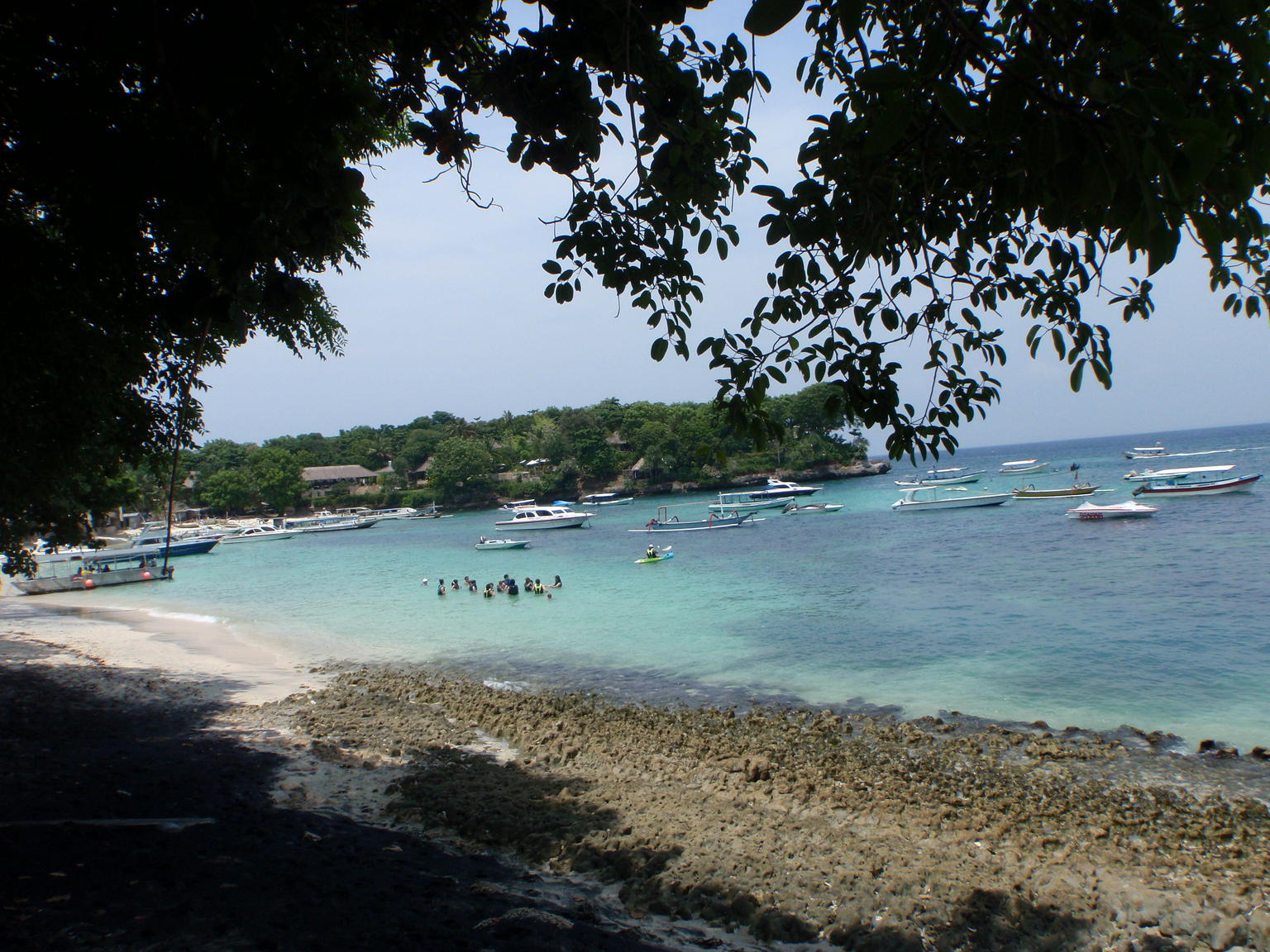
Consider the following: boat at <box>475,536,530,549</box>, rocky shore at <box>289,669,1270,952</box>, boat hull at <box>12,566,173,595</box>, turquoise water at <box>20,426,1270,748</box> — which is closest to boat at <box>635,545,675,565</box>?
turquoise water at <box>20,426,1270,748</box>

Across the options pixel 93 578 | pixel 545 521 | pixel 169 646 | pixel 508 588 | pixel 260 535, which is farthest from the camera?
pixel 260 535

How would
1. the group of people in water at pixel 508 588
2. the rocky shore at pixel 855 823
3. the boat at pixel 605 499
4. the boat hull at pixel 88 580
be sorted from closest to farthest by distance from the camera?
the rocky shore at pixel 855 823
the group of people in water at pixel 508 588
the boat hull at pixel 88 580
the boat at pixel 605 499

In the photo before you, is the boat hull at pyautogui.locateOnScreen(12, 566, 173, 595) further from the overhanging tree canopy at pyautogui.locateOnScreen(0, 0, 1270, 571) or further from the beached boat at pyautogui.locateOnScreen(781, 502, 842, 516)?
the beached boat at pyautogui.locateOnScreen(781, 502, 842, 516)

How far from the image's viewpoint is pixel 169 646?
18.0 metres

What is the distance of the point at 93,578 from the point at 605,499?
50218 millimetres

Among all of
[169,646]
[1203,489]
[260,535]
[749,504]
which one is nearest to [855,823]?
[169,646]

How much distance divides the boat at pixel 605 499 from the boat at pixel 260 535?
27.8 m

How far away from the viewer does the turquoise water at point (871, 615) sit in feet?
39.1

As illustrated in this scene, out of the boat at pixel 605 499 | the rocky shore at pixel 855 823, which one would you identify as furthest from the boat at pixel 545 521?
the rocky shore at pixel 855 823

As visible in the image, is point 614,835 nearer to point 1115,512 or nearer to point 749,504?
point 1115,512

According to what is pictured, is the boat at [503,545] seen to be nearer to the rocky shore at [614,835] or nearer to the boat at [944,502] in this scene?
the boat at [944,502]

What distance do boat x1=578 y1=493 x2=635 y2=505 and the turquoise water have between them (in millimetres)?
37638

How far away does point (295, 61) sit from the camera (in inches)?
162

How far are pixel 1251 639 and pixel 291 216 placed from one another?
16.8 metres
